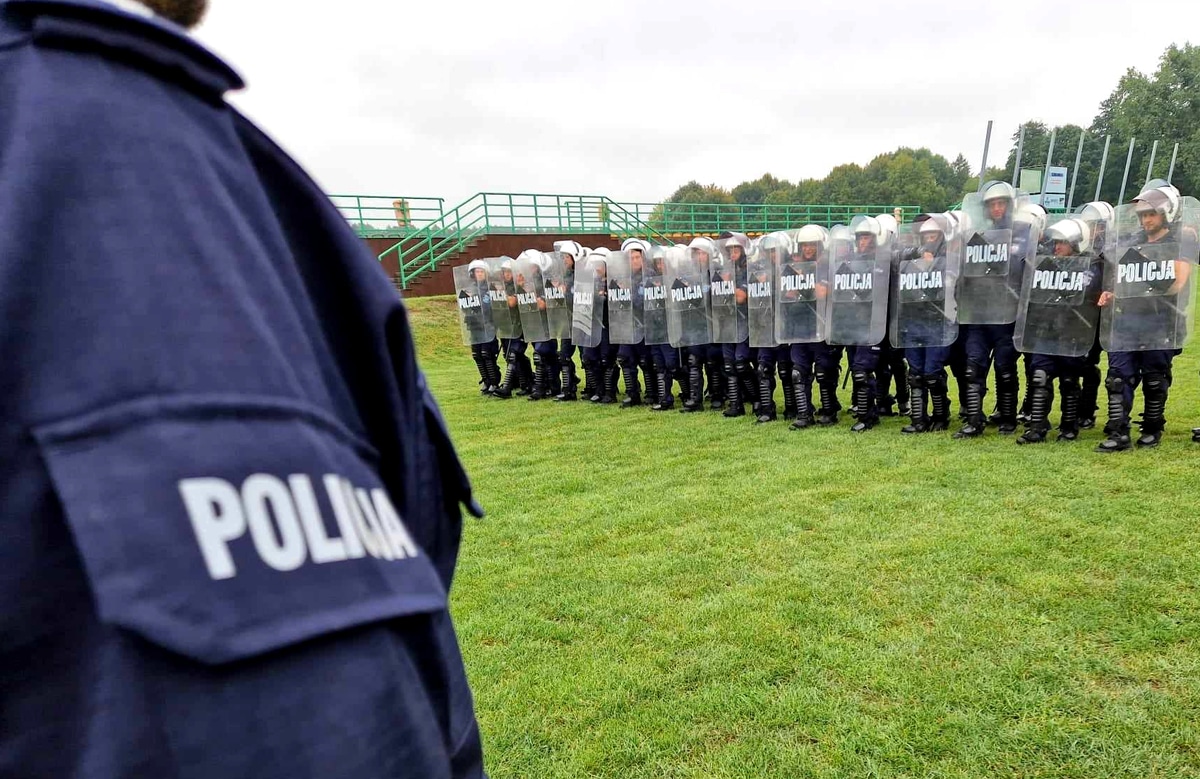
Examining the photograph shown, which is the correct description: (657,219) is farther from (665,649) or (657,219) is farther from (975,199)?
(665,649)

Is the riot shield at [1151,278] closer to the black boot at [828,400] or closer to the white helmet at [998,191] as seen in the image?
the white helmet at [998,191]

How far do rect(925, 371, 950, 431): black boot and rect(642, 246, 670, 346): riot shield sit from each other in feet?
10.3

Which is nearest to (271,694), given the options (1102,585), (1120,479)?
(1102,585)

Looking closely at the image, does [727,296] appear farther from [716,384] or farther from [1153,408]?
[1153,408]

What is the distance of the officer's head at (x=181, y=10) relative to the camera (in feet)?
1.97

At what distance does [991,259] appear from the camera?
21.4 ft

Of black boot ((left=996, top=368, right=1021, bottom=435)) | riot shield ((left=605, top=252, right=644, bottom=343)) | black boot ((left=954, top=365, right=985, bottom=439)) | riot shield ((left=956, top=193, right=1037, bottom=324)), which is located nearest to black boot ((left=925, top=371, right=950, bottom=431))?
black boot ((left=954, top=365, right=985, bottom=439))

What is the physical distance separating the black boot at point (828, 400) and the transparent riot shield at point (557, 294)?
3.84 metres

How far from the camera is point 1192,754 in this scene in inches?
92.5

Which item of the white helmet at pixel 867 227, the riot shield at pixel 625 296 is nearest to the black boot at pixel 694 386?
the riot shield at pixel 625 296

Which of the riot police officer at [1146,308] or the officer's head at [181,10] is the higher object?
the officer's head at [181,10]

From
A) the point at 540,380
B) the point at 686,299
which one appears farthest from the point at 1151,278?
the point at 540,380

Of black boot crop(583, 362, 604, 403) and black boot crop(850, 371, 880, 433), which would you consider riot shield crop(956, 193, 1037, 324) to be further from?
black boot crop(583, 362, 604, 403)

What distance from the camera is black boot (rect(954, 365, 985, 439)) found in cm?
677
